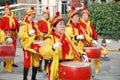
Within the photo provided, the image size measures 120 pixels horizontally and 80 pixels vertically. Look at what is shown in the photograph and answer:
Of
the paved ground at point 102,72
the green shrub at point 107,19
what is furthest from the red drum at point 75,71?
the green shrub at point 107,19

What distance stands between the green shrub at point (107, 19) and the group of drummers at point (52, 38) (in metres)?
6.18

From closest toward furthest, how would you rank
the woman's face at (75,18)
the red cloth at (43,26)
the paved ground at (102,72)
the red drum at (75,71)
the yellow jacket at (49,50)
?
the red drum at (75,71), the yellow jacket at (49,50), the woman's face at (75,18), the paved ground at (102,72), the red cloth at (43,26)

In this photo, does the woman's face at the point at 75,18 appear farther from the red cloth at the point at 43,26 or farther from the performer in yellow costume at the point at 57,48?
the red cloth at the point at 43,26

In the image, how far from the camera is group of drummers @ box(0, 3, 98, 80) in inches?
257

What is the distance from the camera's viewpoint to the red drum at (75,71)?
244 inches

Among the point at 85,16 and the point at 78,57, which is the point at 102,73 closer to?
the point at 85,16

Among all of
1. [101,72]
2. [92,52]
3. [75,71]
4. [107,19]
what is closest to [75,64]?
[75,71]

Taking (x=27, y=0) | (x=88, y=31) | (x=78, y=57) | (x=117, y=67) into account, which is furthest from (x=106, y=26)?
(x=27, y=0)

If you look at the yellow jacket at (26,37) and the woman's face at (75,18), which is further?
the yellow jacket at (26,37)

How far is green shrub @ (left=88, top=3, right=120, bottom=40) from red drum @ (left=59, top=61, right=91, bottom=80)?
10849 millimetres

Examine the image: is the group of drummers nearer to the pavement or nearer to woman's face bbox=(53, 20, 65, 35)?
woman's face bbox=(53, 20, 65, 35)

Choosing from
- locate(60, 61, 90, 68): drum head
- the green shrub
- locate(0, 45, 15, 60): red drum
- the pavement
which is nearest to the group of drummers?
locate(60, 61, 90, 68): drum head

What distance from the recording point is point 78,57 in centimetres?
684

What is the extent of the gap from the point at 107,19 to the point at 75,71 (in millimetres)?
11354
